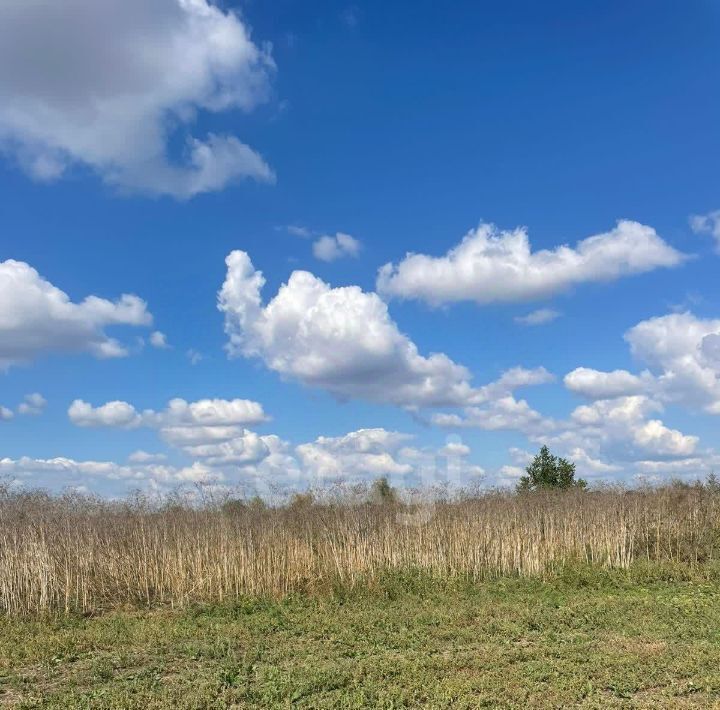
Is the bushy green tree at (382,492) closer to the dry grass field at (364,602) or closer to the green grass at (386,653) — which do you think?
the dry grass field at (364,602)

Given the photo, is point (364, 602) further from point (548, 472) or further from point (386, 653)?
point (548, 472)

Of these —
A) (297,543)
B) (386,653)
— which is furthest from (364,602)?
(386,653)

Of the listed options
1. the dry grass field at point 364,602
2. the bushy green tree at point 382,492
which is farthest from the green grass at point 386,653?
the bushy green tree at point 382,492

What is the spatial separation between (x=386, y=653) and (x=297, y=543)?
160 inches

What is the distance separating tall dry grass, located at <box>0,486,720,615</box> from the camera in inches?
366

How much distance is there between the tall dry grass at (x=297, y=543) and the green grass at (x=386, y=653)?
25.2 inches

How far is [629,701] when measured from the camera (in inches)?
192

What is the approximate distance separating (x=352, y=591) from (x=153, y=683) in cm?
435

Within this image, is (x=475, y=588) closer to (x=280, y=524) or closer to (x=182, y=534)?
(x=280, y=524)

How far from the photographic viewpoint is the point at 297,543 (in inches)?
402

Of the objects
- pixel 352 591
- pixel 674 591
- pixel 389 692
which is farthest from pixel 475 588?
pixel 389 692

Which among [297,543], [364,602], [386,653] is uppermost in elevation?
[297,543]

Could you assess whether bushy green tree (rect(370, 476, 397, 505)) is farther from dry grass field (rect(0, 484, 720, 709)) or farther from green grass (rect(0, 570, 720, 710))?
green grass (rect(0, 570, 720, 710))

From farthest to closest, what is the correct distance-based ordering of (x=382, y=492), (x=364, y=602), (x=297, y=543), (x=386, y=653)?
(x=382, y=492) → (x=297, y=543) → (x=364, y=602) → (x=386, y=653)
